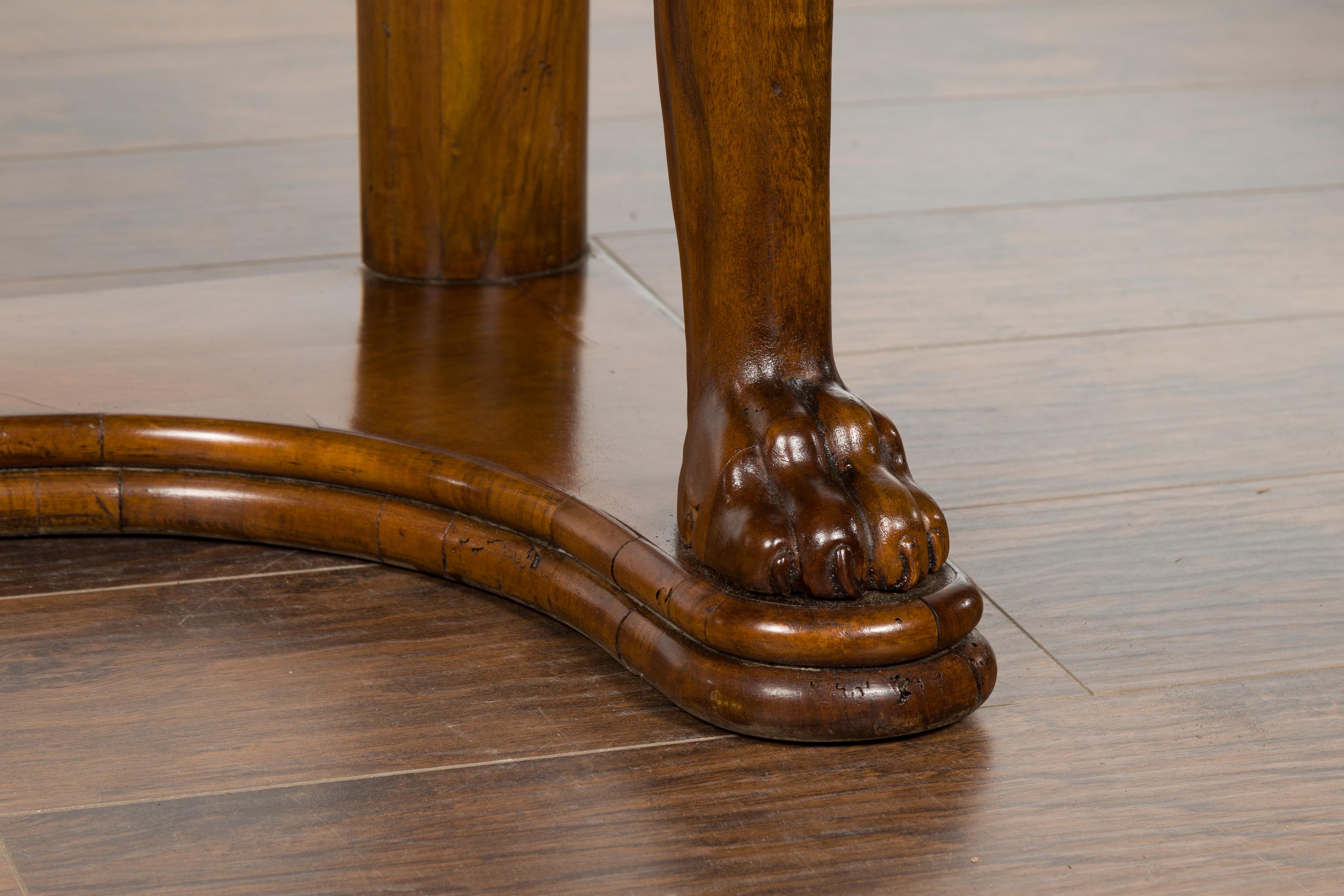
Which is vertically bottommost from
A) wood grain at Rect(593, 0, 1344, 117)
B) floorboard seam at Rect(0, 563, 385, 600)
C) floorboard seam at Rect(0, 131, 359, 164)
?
floorboard seam at Rect(0, 563, 385, 600)

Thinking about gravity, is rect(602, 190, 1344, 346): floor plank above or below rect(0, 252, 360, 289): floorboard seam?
above

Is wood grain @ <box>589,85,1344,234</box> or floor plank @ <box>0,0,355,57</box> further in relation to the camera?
floor plank @ <box>0,0,355,57</box>

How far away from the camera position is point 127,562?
0.94 m

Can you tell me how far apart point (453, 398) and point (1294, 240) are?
935 millimetres

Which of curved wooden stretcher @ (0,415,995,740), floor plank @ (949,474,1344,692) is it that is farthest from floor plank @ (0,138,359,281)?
floor plank @ (949,474,1344,692)

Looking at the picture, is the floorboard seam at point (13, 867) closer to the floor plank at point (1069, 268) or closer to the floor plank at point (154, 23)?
the floor plank at point (1069, 268)

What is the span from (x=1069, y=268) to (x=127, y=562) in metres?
0.89

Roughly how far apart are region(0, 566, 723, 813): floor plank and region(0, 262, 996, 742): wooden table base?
0.02 metres

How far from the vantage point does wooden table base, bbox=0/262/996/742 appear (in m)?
0.75

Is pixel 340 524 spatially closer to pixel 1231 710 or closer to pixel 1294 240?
pixel 1231 710

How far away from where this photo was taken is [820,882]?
0.66m

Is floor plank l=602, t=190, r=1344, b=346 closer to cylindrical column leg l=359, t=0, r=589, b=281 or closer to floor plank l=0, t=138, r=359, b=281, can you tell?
cylindrical column leg l=359, t=0, r=589, b=281

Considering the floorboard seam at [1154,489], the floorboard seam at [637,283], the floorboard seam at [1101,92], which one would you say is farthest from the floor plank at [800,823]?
the floorboard seam at [1101,92]

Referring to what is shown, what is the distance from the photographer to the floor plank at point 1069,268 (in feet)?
4.51
